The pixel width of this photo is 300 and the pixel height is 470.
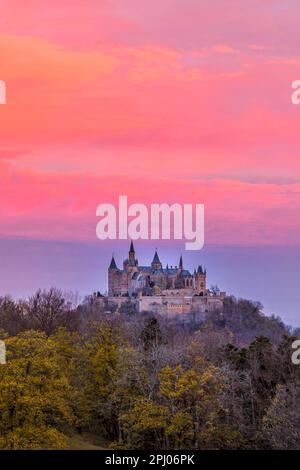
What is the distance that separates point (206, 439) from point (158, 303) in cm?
13509

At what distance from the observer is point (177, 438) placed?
39.4 meters

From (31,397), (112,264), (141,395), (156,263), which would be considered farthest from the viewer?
(112,264)

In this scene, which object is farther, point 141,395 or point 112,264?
point 112,264

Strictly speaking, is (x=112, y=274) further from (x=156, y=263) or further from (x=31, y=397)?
(x=31, y=397)

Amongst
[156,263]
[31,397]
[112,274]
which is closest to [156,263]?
[156,263]

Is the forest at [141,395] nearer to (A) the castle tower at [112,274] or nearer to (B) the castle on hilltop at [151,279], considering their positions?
(B) the castle on hilltop at [151,279]

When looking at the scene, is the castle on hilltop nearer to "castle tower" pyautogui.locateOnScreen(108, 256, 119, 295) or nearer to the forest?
"castle tower" pyautogui.locateOnScreen(108, 256, 119, 295)

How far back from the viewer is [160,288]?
593ft

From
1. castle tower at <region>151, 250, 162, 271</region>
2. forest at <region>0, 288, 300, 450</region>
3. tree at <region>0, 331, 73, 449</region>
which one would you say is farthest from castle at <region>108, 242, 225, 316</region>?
tree at <region>0, 331, 73, 449</region>

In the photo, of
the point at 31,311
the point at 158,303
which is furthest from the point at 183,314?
the point at 31,311

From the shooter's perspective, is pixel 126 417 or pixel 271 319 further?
pixel 271 319

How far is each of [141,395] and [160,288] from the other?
137975 millimetres
